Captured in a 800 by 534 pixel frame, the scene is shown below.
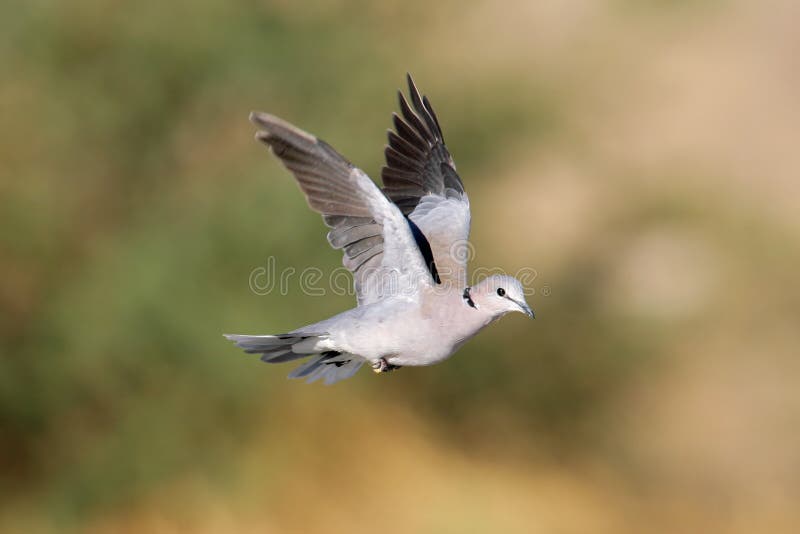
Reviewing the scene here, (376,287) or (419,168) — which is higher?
(419,168)

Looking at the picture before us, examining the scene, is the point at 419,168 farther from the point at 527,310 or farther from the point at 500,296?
the point at 527,310

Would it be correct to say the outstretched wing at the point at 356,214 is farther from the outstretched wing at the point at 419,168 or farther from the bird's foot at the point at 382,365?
the outstretched wing at the point at 419,168

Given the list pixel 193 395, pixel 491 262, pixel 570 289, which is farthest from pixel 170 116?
pixel 570 289

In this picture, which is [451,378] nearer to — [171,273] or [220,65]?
[171,273]

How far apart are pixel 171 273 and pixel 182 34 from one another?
8.60 feet

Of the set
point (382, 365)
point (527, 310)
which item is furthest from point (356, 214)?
point (527, 310)

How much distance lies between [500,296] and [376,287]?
76cm

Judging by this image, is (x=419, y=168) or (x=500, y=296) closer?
(x=500, y=296)

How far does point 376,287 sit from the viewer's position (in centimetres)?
514

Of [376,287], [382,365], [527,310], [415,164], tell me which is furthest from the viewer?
[415,164]

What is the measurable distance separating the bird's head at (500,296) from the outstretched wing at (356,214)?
0.29 m

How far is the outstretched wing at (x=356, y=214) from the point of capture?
4.59m

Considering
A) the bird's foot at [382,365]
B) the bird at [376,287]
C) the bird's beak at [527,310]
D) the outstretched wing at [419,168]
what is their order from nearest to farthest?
the bird's beak at [527,310]
the bird at [376,287]
the bird's foot at [382,365]
the outstretched wing at [419,168]

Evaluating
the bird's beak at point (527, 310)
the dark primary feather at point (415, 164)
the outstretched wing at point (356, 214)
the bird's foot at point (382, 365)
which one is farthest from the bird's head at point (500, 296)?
the dark primary feather at point (415, 164)
